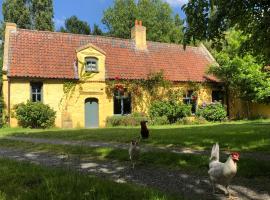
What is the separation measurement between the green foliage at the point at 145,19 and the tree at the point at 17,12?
11769mm

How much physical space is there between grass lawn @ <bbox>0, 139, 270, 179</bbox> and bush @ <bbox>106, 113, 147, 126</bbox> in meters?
14.1

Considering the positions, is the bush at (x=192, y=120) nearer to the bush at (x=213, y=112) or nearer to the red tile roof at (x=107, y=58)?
the bush at (x=213, y=112)

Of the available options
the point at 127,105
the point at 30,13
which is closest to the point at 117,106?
the point at 127,105

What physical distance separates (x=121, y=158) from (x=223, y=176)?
4.50 m

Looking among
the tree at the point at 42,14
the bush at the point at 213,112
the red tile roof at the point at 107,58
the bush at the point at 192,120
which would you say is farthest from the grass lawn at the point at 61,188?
the tree at the point at 42,14

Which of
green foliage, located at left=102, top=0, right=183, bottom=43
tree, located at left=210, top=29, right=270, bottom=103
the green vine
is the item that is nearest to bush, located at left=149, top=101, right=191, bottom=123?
tree, located at left=210, top=29, right=270, bottom=103

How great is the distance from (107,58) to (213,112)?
869 cm

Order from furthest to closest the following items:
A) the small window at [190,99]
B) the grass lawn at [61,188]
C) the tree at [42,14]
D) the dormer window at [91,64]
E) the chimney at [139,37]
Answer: the tree at [42,14], the chimney at [139,37], the small window at [190,99], the dormer window at [91,64], the grass lawn at [61,188]

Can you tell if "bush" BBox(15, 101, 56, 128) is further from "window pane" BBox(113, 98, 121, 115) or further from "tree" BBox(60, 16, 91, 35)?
"tree" BBox(60, 16, 91, 35)

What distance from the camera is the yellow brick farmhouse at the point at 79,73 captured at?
27203 mm

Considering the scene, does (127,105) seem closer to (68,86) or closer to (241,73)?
(68,86)

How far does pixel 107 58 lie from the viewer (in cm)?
3075

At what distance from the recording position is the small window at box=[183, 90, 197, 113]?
32.5 meters

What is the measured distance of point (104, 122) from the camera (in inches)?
1153
